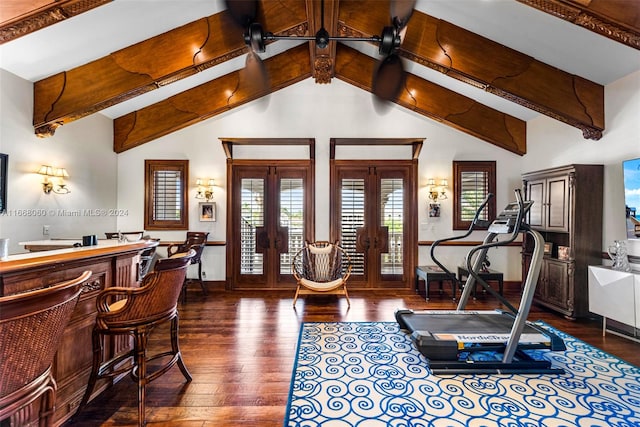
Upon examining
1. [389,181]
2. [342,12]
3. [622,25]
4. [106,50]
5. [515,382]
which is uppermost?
[342,12]

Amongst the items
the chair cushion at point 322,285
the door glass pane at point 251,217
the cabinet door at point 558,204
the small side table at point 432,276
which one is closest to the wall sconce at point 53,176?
the door glass pane at point 251,217

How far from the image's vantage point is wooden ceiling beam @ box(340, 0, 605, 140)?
3.80 meters

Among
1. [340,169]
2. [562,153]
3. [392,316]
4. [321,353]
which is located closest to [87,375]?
[321,353]

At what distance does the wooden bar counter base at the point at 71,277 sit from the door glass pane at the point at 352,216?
148 inches

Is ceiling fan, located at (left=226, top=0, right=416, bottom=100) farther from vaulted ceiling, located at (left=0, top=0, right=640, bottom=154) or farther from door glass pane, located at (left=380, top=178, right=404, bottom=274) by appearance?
door glass pane, located at (left=380, top=178, right=404, bottom=274)

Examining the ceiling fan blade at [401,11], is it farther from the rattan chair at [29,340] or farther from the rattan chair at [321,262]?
the rattan chair at [321,262]

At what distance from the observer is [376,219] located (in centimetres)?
569

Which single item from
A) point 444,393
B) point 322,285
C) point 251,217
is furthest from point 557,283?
point 251,217

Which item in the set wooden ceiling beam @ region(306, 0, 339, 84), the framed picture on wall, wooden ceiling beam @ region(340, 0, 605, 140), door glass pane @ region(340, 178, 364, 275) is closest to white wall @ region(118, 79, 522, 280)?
the framed picture on wall

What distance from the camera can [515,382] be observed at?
2.58 meters

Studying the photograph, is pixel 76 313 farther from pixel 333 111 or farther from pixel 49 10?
pixel 333 111

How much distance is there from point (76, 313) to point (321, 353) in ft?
7.15

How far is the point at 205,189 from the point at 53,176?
2.18 m

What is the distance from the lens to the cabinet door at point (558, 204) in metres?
4.05
